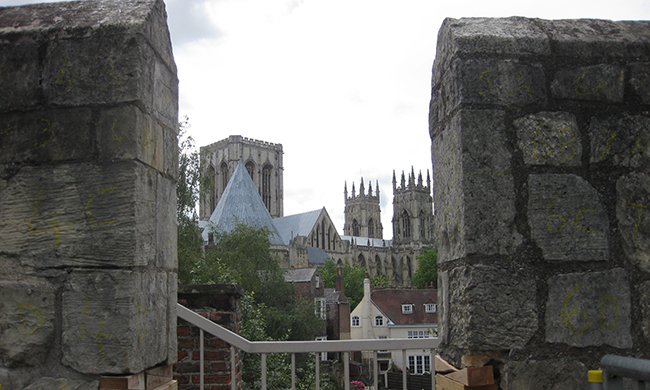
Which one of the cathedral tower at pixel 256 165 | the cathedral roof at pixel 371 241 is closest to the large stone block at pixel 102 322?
the cathedral tower at pixel 256 165

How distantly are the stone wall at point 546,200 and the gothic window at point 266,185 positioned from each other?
69491mm

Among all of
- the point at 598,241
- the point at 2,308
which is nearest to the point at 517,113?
the point at 598,241

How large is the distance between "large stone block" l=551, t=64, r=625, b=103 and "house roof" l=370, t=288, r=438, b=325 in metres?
32.7

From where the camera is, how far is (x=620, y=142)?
250 cm

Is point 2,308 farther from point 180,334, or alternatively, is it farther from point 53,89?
point 180,334

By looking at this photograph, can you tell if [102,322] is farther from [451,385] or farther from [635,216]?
[635,216]

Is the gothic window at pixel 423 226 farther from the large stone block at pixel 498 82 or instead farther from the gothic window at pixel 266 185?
the large stone block at pixel 498 82

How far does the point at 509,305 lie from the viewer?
238 cm

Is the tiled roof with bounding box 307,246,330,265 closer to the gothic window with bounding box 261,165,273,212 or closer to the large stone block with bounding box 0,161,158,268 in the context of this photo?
the gothic window with bounding box 261,165,273,212

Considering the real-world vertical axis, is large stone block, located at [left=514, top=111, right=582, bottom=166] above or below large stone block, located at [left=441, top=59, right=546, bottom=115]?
below

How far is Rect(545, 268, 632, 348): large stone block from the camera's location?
A: 7.80ft

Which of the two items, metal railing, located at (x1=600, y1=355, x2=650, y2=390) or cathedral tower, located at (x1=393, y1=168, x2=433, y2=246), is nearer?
metal railing, located at (x1=600, y1=355, x2=650, y2=390)

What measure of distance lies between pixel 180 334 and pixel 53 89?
2.07 m

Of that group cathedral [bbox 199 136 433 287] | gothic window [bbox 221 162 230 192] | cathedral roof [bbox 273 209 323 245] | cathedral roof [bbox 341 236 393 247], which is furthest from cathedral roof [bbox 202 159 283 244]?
cathedral roof [bbox 341 236 393 247]
